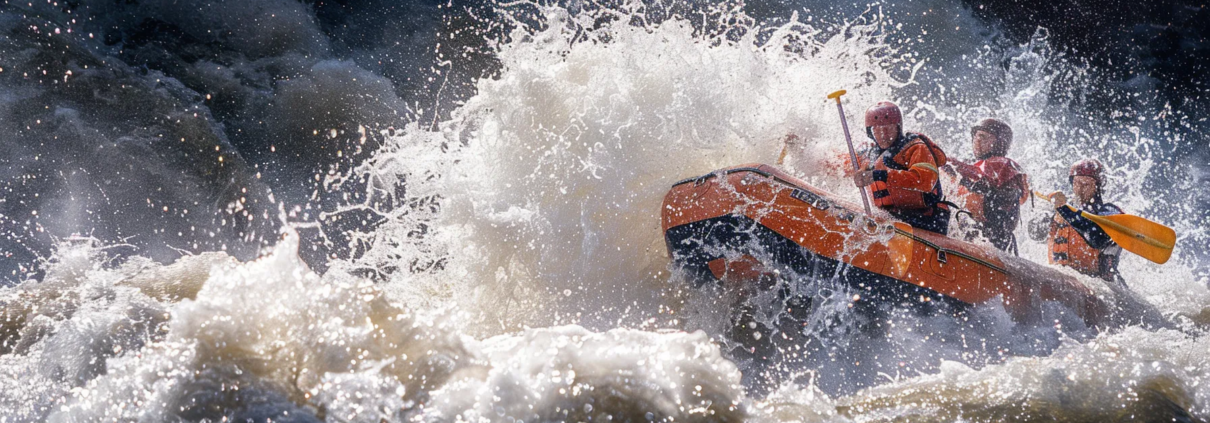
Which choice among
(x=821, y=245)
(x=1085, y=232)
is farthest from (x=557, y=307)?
(x=1085, y=232)

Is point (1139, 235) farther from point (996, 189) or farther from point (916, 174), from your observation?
point (916, 174)

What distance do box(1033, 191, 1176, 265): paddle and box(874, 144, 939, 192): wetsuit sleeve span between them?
155cm

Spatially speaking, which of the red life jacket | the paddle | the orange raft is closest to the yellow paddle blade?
the paddle

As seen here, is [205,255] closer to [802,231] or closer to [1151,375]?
[802,231]

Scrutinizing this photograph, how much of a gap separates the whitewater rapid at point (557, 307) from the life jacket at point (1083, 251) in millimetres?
526

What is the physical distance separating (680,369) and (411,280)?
2.46 metres

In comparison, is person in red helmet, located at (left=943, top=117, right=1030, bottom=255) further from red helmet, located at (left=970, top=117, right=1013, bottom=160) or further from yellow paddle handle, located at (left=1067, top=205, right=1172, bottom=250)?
yellow paddle handle, located at (left=1067, top=205, right=1172, bottom=250)

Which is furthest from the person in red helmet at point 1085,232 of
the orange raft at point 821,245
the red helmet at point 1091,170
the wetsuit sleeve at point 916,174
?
the wetsuit sleeve at point 916,174

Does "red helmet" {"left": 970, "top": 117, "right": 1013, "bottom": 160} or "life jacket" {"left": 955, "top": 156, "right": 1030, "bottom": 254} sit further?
"red helmet" {"left": 970, "top": 117, "right": 1013, "bottom": 160}

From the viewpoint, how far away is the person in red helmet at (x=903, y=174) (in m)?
3.99

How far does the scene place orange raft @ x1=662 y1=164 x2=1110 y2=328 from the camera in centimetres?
383

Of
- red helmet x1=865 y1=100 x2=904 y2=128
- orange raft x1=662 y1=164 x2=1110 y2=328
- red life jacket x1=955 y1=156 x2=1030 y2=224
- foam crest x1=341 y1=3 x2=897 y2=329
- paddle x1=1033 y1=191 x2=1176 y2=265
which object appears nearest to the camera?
orange raft x1=662 y1=164 x2=1110 y2=328

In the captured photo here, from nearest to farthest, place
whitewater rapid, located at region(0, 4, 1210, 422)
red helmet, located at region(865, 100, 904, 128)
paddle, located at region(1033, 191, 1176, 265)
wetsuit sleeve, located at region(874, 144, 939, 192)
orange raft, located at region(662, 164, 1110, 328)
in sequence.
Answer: whitewater rapid, located at region(0, 4, 1210, 422)
orange raft, located at region(662, 164, 1110, 328)
wetsuit sleeve, located at region(874, 144, 939, 192)
red helmet, located at region(865, 100, 904, 128)
paddle, located at region(1033, 191, 1176, 265)

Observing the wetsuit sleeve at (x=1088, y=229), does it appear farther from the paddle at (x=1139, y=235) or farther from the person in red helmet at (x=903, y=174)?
the person in red helmet at (x=903, y=174)
